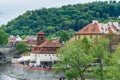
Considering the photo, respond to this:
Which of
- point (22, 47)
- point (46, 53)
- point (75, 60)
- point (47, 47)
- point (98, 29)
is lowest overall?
point (22, 47)

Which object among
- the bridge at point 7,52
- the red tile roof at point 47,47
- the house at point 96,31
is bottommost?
the bridge at point 7,52

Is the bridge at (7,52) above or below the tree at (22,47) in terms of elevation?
below

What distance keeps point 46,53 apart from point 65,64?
5001cm

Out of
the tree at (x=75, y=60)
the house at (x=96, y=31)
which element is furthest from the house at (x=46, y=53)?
the tree at (x=75, y=60)

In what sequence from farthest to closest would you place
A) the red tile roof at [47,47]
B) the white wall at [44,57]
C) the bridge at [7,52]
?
the bridge at [7,52], the red tile roof at [47,47], the white wall at [44,57]

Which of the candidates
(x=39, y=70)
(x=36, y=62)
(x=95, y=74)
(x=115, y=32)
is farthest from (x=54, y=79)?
(x=36, y=62)

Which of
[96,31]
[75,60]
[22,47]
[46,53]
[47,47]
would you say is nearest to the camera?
[75,60]

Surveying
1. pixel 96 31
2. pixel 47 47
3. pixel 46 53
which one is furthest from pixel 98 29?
pixel 46 53

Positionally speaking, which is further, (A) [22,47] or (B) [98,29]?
(A) [22,47]

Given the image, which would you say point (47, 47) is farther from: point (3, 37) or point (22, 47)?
point (3, 37)

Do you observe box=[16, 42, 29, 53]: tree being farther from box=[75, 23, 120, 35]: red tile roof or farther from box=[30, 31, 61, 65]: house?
box=[75, 23, 120, 35]: red tile roof

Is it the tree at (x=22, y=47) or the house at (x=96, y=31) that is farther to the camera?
the tree at (x=22, y=47)

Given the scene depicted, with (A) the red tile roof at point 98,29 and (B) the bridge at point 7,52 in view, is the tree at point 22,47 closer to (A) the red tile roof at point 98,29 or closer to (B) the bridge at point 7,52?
(B) the bridge at point 7,52

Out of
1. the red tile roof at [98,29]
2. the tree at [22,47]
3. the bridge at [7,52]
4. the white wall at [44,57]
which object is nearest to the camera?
the red tile roof at [98,29]
